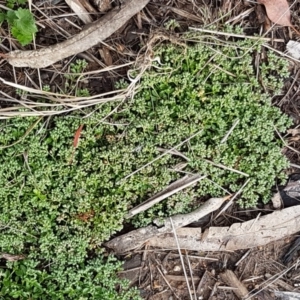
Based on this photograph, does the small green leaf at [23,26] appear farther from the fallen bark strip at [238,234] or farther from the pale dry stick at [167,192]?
the fallen bark strip at [238,234]

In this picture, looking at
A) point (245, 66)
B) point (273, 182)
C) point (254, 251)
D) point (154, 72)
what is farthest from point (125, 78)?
point (254, 251)

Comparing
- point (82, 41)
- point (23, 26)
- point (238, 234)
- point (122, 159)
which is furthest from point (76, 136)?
point (238, 234)

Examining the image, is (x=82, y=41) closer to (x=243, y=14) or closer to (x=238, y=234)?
(x=243, y=14)

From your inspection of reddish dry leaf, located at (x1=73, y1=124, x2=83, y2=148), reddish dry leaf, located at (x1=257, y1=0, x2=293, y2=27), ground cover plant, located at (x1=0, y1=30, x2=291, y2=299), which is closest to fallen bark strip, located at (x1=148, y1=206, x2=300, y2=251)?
ground cover plant, located at (x1=0, y1=30, x2=291, y2=299)

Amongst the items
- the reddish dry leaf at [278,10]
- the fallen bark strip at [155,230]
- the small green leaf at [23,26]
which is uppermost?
the small green leaf at [23,26]

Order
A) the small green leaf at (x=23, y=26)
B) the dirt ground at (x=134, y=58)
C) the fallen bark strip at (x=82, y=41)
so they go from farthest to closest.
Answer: the dirt ground at (x=134, y=58) < the fallen bark strip at (x=82, y=41) < the small green leaf at (x=23, y=26)

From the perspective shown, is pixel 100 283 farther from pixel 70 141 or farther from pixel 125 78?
pixel 125 78

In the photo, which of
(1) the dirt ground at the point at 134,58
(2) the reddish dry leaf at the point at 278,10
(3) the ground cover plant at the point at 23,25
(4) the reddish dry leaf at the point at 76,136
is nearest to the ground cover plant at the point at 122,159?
(4) the reddish dry leaf at the point at 76,136

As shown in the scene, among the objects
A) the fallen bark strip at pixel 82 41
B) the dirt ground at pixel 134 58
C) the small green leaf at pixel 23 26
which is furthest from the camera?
the dirt ground at pixel 134 58
